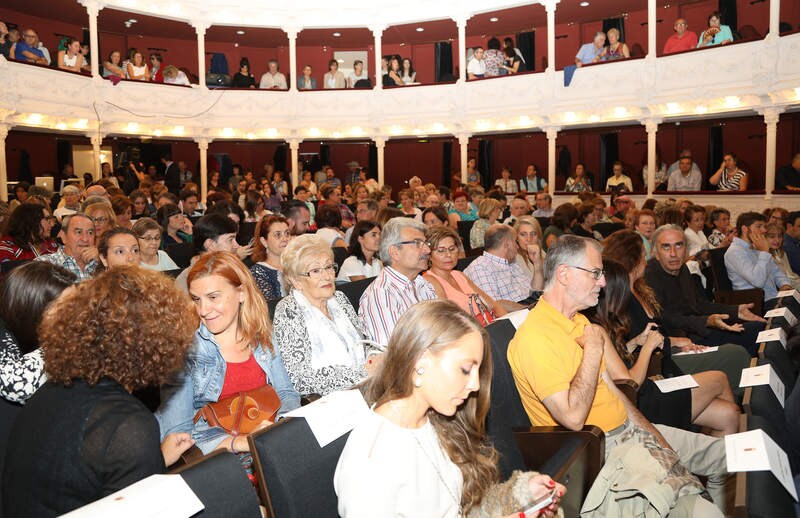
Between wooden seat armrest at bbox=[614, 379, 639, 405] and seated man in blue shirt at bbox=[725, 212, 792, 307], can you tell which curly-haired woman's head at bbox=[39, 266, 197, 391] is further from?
seated man in blue shirt at bbox=[725, 212, 792, 307]

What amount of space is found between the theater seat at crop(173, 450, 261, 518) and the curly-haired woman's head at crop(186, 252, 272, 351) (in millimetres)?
1134

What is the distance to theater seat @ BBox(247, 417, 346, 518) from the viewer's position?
1725mm

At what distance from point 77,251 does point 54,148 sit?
12.2 metres

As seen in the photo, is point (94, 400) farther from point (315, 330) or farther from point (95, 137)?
point (95, 137)

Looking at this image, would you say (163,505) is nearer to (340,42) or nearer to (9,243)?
(9,243)

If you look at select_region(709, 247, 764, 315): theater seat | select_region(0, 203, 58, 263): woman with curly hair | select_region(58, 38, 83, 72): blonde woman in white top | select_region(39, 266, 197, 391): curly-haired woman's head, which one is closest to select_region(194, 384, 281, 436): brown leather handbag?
select_region(39, 266, 197, 391): curly-haired woman's head

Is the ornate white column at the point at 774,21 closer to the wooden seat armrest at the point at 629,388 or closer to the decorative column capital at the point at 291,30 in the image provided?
the decorative column capital at the point at 291,30

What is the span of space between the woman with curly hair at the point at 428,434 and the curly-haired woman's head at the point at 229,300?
0.94 metres

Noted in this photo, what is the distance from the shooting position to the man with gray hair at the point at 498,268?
17.9 ft

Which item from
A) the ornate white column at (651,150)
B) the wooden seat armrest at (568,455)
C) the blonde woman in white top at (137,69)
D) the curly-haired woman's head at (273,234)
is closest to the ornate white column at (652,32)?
the ornate white column at (651,150)

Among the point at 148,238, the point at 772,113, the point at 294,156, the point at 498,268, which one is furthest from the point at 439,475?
the point at 294,156

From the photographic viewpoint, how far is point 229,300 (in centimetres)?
275

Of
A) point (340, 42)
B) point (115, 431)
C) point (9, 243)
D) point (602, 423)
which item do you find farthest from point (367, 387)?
point (340, 42)

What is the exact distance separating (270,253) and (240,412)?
2.26 m
